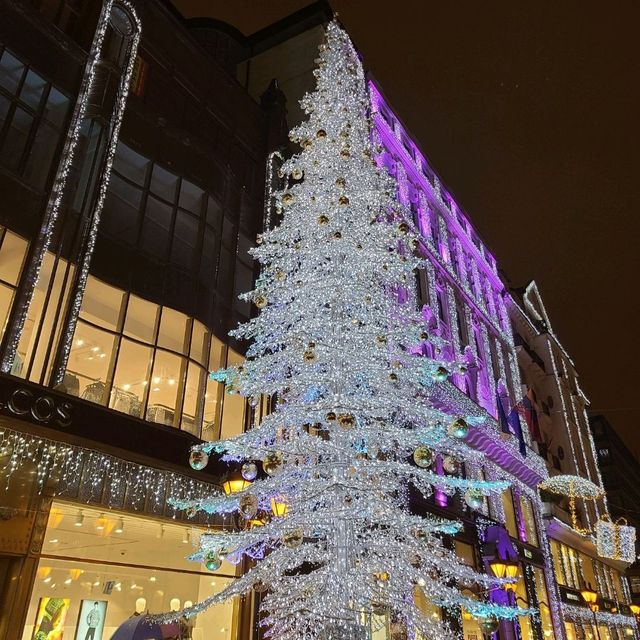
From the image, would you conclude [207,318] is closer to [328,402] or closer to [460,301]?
[328,402]

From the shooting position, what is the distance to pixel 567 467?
3662cm

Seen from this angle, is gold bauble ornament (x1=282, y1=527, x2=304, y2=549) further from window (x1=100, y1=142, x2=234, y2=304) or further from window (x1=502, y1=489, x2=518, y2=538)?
window (x1=502, y1=489, x2=518, y2=538)

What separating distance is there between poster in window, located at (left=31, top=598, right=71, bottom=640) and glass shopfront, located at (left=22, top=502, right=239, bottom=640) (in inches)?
0.6

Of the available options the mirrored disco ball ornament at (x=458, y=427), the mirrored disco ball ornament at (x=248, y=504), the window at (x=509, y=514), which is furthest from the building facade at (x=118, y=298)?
the window at (x=509, y=514)

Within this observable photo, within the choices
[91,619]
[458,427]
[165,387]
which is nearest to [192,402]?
[165,387]

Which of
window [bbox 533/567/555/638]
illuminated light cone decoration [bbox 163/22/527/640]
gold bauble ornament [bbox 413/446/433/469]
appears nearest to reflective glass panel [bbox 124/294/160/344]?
illuminated light cone decoration [bbox 163/22/527/640]

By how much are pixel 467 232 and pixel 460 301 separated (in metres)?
6.77

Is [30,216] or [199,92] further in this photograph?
[199,92]

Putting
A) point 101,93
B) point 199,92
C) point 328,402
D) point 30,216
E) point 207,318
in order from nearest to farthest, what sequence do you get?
point 328,402 → point 30,216 → point 101,93 → point 207,318 → point 199,92

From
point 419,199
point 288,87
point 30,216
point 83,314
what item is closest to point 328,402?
point 83,314

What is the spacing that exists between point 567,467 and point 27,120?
36.1 m

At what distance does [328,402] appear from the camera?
28.2 feet

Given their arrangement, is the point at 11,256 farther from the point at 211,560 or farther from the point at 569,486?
the point at 569,486

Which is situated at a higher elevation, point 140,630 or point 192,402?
point 192,402
